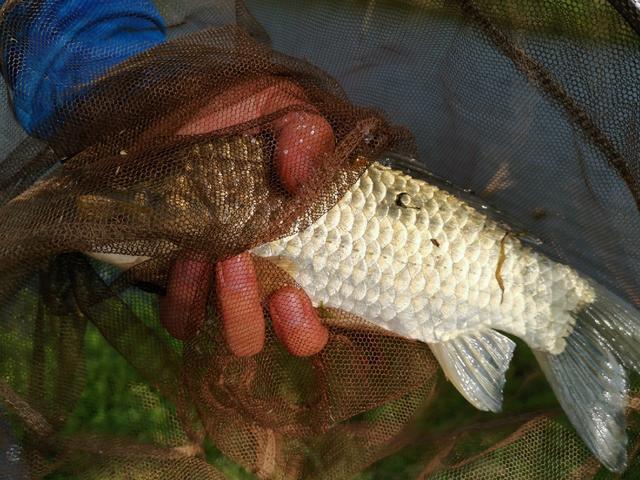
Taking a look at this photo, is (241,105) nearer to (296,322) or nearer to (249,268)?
(249,268)

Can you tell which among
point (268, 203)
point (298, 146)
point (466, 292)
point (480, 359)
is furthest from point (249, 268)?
point (480, 359)

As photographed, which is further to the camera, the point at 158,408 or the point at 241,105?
the point at 158,408

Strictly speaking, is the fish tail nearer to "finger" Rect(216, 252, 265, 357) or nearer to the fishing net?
the fishing net

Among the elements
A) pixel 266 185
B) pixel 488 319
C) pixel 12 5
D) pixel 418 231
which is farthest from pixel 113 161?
pixel 488 319

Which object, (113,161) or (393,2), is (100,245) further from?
(393,2)

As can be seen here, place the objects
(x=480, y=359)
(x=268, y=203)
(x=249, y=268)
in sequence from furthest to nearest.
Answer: (x=480, y=359) → (x=249, y=268) → (x=268, y=203)

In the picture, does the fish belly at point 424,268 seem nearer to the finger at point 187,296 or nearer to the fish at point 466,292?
the fish at point 466,292

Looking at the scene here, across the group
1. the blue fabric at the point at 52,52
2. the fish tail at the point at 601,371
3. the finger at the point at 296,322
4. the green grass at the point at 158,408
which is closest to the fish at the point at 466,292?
the fish tail at the point at 601,371
